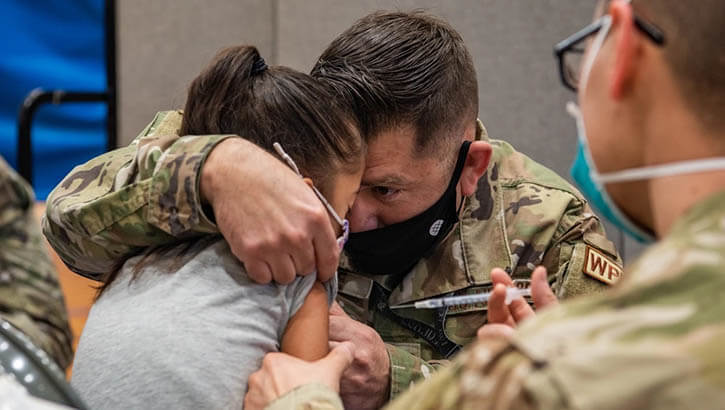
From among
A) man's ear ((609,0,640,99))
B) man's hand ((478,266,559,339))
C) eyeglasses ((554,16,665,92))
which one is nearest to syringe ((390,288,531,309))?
man's hand ((478,266,559,339))

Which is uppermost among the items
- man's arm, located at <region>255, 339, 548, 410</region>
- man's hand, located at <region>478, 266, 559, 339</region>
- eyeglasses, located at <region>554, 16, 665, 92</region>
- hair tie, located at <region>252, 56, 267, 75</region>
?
eyeglasses, located at <region>554, 16, 665, 92</region>

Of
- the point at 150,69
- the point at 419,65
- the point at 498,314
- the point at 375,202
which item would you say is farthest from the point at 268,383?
the point at 150,69

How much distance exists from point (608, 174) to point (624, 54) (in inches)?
5.3

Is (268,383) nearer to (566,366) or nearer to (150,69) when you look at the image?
(566,366)

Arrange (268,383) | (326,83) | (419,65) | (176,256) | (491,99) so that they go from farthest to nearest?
(491,99) < (419,65) < (326,83) < (176,256) < (268,383)

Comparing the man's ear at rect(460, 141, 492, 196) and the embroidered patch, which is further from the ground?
the man's ear at rect(460, 141, 492, 196)

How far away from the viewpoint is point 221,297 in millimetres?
1259

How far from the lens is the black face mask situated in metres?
1.71

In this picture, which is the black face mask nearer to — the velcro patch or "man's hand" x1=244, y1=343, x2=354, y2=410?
the velcro patch

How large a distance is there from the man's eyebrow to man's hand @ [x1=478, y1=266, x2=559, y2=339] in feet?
1.16

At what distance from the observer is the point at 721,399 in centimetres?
71

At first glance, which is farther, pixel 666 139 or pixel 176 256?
pixel 176 256

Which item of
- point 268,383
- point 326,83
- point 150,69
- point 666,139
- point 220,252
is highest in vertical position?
point 666,139

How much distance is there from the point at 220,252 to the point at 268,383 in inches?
8.2
